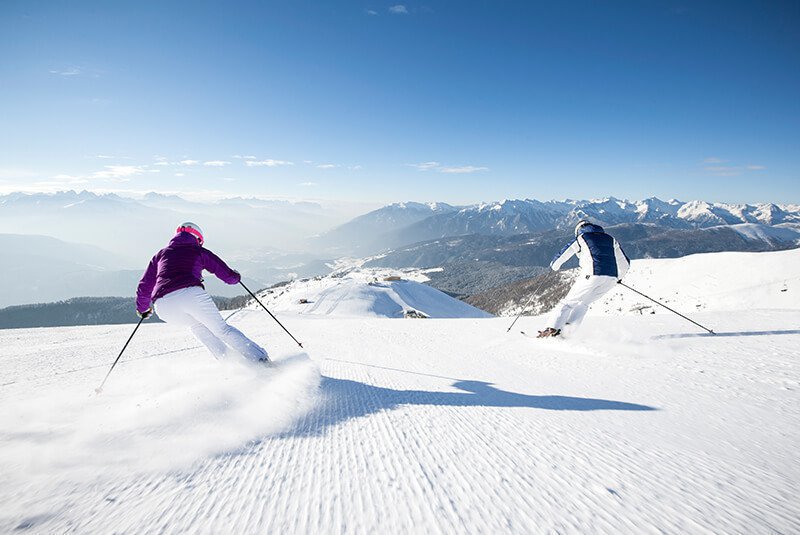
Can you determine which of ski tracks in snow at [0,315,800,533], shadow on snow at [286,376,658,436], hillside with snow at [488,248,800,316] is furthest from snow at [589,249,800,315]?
shadow on snow at [286,376,658,436]

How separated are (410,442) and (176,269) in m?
4.25

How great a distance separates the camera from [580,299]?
7.64 meters

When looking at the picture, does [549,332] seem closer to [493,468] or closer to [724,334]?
[724,334]

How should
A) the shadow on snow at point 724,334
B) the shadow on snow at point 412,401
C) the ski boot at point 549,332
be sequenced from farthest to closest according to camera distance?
1. the ski boot at point 549,332
2. the shadow on snow at point 724,334
3. the shadow on snow at point 412,401

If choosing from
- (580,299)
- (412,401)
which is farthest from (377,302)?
(412,401)

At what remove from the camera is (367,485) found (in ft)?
7.13

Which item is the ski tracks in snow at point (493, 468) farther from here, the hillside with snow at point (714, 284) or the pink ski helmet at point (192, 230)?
the hillside with snow at point (714, 284)

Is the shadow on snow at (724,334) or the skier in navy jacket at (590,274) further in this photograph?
the skier in navy jacket at (590,274)

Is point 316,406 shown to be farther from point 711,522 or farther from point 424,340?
point 424,340

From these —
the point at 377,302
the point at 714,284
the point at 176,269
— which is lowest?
the point at 377,302

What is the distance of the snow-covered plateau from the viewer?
1869 millimetres

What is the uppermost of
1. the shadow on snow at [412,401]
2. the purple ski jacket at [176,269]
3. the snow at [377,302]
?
the purple ski jacket at [176,269]

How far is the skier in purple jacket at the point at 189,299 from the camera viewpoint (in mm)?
4969

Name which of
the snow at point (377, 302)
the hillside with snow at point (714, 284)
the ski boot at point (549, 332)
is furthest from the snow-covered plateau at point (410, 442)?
the snow at point (377, 302)
